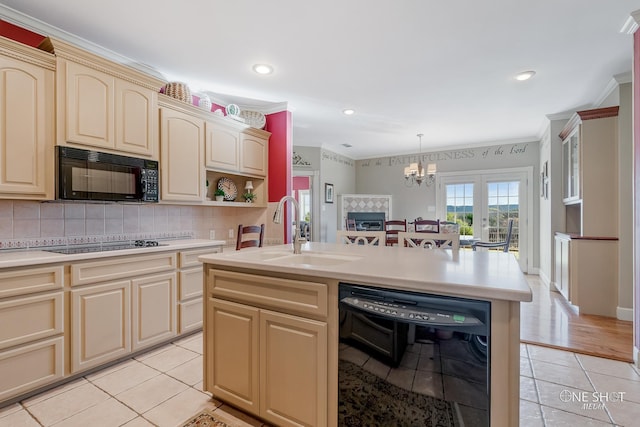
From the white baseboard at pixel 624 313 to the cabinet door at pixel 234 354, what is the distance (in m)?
3.84

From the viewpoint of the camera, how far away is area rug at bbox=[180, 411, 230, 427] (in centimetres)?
168

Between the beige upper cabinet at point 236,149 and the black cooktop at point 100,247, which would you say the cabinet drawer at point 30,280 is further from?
the beige upper cabinet at point 236,149

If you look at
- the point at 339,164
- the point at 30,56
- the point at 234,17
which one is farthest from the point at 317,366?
the point at 339,164

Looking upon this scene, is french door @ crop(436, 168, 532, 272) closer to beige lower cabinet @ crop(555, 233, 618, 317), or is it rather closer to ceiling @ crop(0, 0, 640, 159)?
ceiling @ crop(0, 0, 640, 159)

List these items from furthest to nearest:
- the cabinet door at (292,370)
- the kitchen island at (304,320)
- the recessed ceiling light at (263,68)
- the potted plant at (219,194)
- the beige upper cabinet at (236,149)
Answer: the potted plant at (219,194) < the beige upper cabinet at (236,149) < the recessed ceiling light at (263,68) < the cabinet door at (292,370) < the kitchen island at (304,320)

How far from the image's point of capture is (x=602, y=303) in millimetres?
3404

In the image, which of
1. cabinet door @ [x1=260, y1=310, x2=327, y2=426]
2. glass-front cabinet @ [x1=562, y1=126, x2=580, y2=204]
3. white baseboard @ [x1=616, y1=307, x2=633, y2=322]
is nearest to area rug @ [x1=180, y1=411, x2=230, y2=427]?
cabinet door @ [x1=260, y1=310, x2=327, y2=426]

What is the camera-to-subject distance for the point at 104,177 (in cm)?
238

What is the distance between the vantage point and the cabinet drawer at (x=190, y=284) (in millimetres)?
2764

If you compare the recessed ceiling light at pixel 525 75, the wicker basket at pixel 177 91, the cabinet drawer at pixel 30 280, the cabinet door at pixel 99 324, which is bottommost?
the cabinet door at pixel 99 324

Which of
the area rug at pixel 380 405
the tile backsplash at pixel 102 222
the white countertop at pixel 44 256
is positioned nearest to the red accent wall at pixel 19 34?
the tile backsplash at pixel 102 222

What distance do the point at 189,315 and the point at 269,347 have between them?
5.34ft

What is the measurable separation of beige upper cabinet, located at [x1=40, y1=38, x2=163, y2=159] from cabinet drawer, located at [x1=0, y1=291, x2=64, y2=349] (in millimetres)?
1074

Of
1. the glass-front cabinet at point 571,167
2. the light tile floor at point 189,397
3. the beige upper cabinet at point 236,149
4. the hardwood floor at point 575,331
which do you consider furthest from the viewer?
the glass-front cabinet at point 571,167
